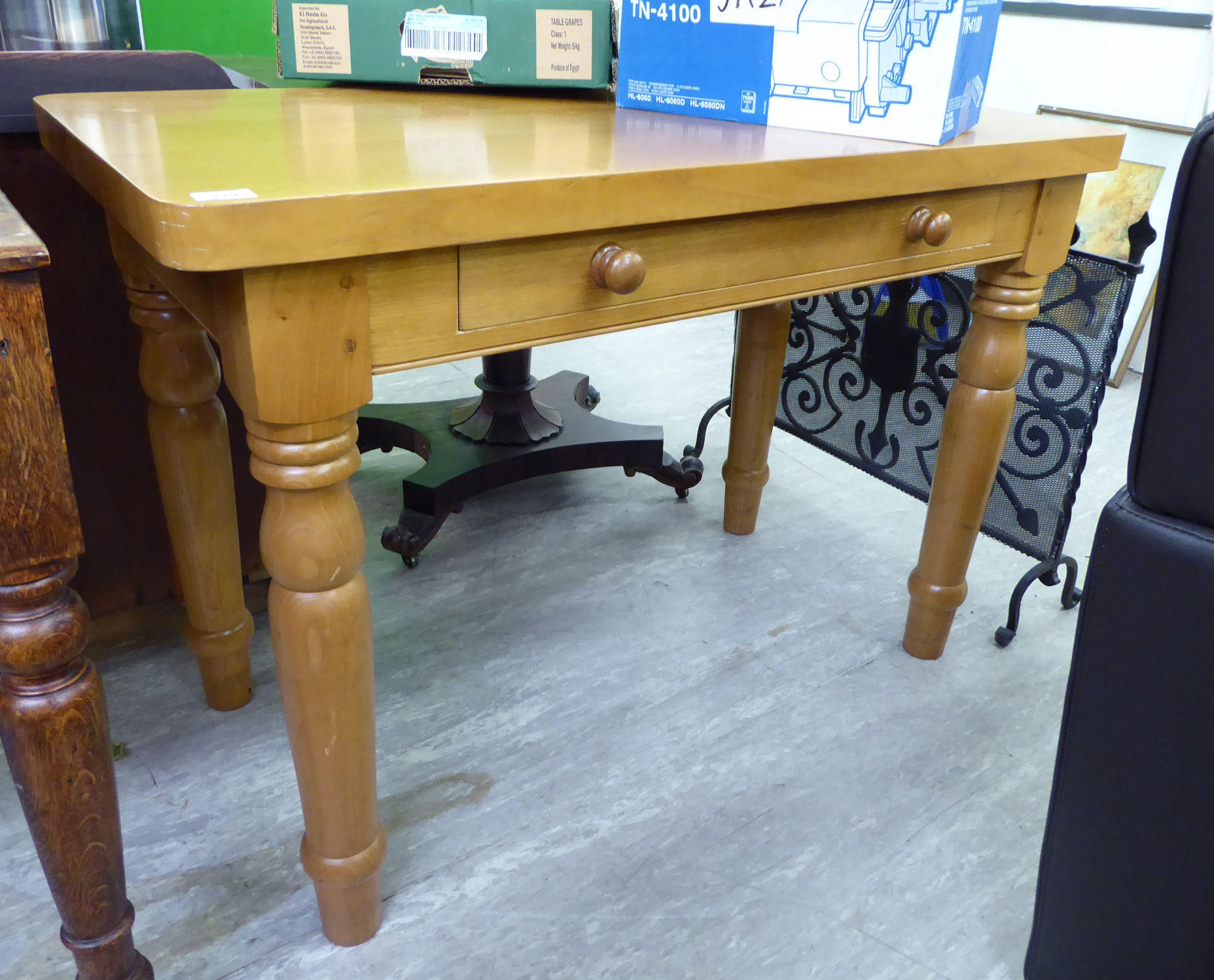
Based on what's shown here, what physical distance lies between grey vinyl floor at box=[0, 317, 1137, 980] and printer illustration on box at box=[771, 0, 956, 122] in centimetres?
67

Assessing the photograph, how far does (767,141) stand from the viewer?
33.2 inches

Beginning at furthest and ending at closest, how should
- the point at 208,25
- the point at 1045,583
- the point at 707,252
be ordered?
the point at 208,25, the point at 1045,583, the point at 707,252

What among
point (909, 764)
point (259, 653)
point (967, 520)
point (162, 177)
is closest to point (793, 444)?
point (967, 520)

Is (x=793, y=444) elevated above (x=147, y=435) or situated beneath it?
situated beneath

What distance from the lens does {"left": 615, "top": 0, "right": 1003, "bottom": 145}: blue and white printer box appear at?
0.85m

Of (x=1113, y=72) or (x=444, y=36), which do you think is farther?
(x=1113, y=72)

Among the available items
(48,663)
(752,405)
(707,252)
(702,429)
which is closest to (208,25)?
(702,429)

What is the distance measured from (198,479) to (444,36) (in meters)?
0.51

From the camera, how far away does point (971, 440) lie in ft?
3.70

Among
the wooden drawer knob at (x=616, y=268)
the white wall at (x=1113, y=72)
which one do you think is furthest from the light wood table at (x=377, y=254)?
the white wall at (x=1113, y=72)

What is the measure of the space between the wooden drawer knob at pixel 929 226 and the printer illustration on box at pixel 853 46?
97 mm

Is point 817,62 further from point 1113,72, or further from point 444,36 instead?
point 1113,72

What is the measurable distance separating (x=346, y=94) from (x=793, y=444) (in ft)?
3.67

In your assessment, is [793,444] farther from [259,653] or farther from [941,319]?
[259,653]
